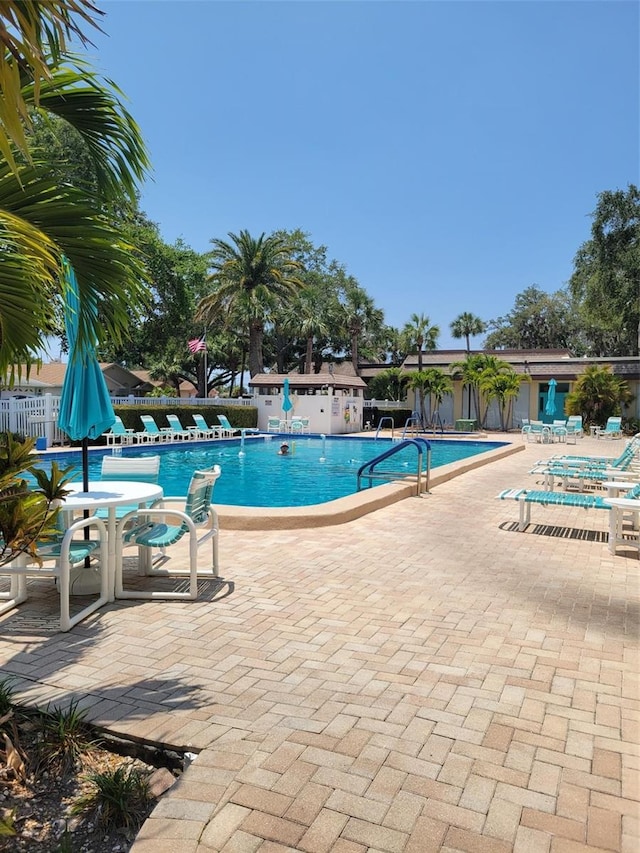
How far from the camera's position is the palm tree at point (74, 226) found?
2855 mm

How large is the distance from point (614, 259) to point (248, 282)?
59.6 feet

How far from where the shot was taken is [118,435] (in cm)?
1986

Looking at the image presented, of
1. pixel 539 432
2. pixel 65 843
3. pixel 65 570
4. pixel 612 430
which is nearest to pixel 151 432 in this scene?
pixel 539 432

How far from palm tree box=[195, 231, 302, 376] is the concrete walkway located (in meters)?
27.7

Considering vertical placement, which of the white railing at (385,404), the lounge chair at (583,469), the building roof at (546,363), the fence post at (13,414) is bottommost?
the lounge chair at (583,469)

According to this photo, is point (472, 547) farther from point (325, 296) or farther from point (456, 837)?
point (325, 296)

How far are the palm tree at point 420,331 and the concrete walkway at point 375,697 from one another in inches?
1322

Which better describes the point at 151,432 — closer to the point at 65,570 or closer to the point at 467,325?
the point at 65,570

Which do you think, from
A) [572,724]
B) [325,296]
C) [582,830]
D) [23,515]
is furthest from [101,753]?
[325,296]

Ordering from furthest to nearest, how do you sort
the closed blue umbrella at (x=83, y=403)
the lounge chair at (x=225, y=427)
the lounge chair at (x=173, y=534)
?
the lounge chair at (x=225, y=427) → the closed blue umbrella at (x=83, y=403) → the lounge chair at (x=173, y=534)

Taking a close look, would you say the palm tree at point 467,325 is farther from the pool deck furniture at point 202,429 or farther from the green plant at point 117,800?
the green plant at point 117,800

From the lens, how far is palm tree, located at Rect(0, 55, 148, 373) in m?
2.86

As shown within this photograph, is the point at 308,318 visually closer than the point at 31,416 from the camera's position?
No

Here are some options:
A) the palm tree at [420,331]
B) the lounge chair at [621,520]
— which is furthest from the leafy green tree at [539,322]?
the lounge chair at [621,520]
